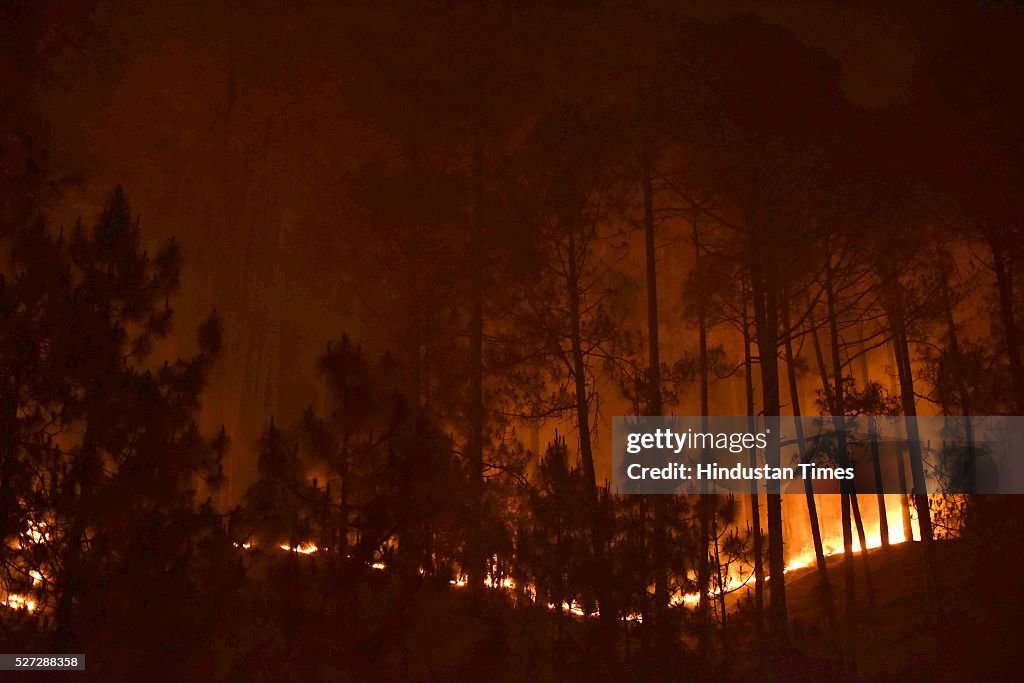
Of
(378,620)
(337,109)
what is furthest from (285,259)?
(378,620)

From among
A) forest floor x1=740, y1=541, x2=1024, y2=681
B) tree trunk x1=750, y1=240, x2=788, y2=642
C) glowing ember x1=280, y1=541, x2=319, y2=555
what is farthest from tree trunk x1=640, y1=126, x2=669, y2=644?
glowing ember x1=280, y1=541, x2=319, y2=555

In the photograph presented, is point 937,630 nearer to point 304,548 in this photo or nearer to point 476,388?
point 476,388

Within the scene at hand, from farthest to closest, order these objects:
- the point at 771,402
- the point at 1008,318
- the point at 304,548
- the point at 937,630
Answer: the point at 937,630 < the point at 1008,318 < the point at 771,402 < the point at 304,548

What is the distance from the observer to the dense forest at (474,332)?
7.46 metres

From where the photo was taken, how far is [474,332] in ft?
36.1

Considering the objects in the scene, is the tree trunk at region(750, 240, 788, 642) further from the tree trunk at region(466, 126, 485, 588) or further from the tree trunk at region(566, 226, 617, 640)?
the tree trunk at region(466, 126, 485, 588)

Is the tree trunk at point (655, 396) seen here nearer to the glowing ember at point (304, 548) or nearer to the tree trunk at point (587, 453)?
the tree trunk at point (587, 453)

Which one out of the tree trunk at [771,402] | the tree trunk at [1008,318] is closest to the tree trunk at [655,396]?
the tree trunk at [771,402]

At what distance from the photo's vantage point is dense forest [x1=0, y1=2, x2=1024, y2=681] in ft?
24.5

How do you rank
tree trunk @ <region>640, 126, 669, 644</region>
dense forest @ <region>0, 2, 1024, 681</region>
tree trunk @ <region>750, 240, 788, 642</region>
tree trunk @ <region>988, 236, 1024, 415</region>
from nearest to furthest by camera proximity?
dense forest @ <region>0, 2, 1024, 681</region>, tree trunk @ <region>640, 126, 669, 644</region>, tree trunk @ <region>750, 240, 788, 642</region>, tree trunk @ <region>988, 236, 1024, 415</region>

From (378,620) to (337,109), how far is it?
988 centimetres

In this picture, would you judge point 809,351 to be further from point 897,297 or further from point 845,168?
point 845,168

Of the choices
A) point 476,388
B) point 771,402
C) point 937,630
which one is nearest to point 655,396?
point 771,402

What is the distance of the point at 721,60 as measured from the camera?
34.4 feet
